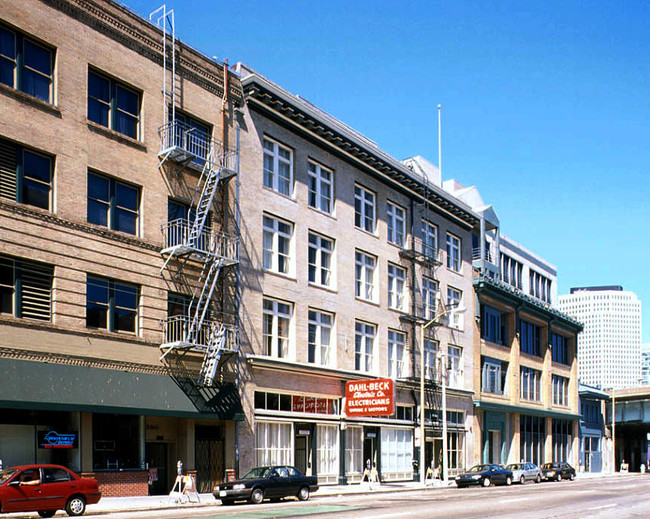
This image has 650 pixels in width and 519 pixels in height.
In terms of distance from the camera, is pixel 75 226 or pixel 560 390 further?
pixel 560 390

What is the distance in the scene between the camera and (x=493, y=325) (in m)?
64.8

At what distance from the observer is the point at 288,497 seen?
33.4 metres

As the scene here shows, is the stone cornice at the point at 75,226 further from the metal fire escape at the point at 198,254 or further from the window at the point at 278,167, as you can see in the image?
the window at the point at 278,167

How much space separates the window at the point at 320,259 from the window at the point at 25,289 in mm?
16770

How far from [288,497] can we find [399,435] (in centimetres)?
1640

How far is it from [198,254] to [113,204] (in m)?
4.38

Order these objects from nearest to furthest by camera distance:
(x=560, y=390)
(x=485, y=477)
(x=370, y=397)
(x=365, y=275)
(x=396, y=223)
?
(x=370, y=397) → (x=485, y=477) → (x=365, y=275) → (x=396, y=223) → (x=560, y=390)

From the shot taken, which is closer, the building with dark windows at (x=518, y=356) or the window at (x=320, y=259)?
the window at (x=320, y=259)

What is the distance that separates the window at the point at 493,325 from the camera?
2470 inches

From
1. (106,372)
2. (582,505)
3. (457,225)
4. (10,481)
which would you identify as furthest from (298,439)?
(457,225)

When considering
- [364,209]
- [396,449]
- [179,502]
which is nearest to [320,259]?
[364,209]

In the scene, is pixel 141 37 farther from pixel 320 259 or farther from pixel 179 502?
pixel 179 502

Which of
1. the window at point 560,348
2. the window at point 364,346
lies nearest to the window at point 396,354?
the window at point 364,346

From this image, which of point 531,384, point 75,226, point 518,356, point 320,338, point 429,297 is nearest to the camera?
point 75,226
